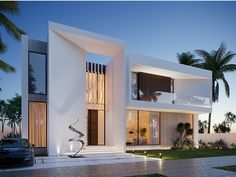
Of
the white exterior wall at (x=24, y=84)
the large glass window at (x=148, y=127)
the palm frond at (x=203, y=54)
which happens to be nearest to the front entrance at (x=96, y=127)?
the large glass window at (x=148, y=127)

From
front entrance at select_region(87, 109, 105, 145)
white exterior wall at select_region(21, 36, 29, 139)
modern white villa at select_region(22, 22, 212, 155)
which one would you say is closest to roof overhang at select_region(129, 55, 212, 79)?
modern white villa at select_region(22, 22, 212, 155)

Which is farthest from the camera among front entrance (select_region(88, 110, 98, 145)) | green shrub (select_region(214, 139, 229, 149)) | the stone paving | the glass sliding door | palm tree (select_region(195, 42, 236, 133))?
palm tree (select_region(195, 42, 236, 133))

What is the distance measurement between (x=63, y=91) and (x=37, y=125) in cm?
249

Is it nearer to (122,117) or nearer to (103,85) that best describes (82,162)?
(122,117)

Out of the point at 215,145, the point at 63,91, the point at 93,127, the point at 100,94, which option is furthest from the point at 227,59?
the point at 63,91

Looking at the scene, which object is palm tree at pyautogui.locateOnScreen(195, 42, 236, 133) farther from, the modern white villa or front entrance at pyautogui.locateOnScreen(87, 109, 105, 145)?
front entrance at pyautogui.locateOnScreen(87, 109, 105, 145)

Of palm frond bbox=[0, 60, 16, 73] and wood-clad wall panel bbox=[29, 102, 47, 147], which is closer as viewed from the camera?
wood-clad wall panel bbox=[29, 102, 47, 147]

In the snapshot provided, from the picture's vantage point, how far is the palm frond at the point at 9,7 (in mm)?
15149

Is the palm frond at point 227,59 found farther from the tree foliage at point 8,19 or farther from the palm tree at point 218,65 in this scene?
the tree foliage at point 8,19

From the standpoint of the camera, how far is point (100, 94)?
67.7ft

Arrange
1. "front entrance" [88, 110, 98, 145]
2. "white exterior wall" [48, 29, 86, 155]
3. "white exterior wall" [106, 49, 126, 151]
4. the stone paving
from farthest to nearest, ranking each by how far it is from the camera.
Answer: "front entrance" [88, 110, 98, 145] < "white exterior wall" [106, 49, 126, 151] < "white exterior wall" [48, 29, 86, 155] < the stone paving

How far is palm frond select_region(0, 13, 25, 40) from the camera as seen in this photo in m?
15.5

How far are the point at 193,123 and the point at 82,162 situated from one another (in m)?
14.3

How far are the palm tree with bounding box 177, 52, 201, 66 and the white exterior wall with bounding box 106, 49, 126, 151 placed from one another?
16531 millimetres
